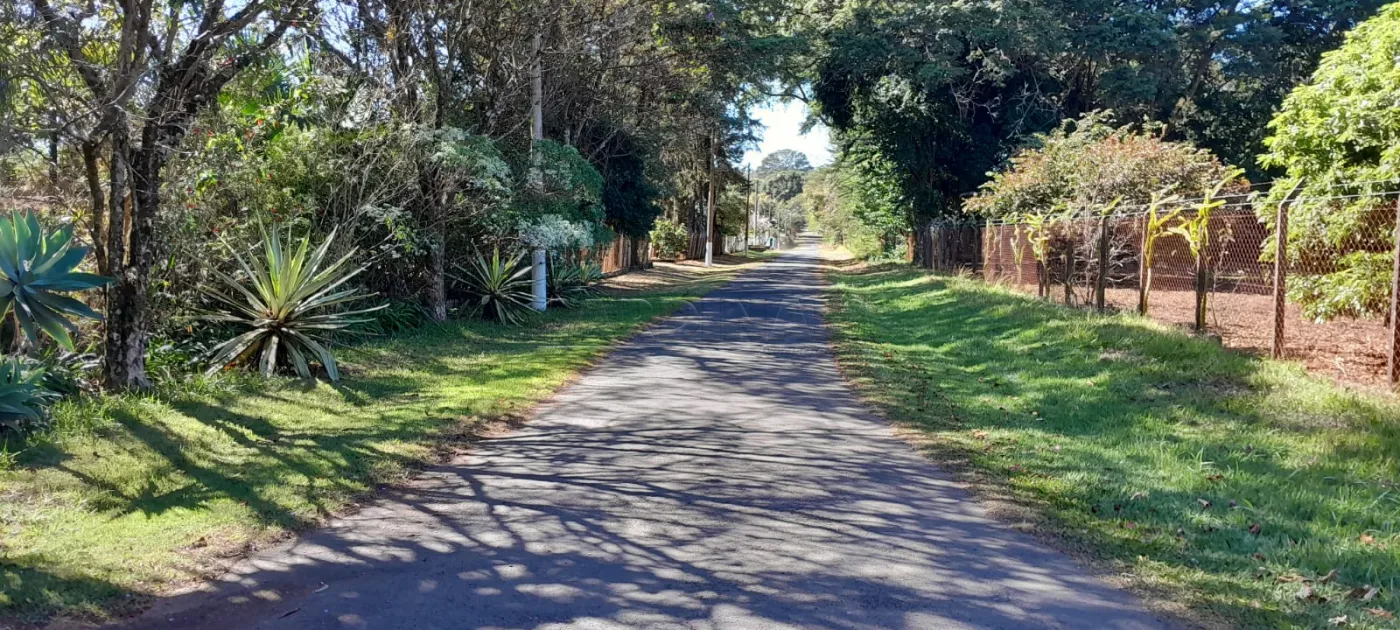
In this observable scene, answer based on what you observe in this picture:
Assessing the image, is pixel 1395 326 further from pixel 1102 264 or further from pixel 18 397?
pixel 18 397

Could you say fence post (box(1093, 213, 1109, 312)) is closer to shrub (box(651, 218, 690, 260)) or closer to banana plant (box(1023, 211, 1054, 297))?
banana plant (box(1023, 211, 1054, 297))

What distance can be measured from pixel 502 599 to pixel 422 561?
77 cm

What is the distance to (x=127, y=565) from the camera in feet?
15.9

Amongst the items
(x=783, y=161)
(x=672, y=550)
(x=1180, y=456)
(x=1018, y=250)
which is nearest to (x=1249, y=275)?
(x=1018, y=250)

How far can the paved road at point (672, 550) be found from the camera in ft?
14.4

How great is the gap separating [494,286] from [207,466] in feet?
33.2

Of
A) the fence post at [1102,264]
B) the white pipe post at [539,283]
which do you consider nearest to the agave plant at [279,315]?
the white pipe post at [539,283]

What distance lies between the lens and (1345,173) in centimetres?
984

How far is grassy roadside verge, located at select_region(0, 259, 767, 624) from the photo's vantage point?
4.80 metres

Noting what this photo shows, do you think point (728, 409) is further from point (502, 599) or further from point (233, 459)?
point (502, 599)

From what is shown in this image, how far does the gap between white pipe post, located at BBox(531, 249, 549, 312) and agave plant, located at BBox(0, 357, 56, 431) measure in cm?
1121

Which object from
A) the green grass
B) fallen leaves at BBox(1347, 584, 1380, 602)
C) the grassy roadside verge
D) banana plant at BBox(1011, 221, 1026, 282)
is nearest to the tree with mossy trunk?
the grassy roadside verge

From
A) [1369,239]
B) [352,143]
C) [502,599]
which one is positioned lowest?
[502,599]

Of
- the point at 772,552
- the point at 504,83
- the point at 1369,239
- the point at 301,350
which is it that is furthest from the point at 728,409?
the point at 504,83
